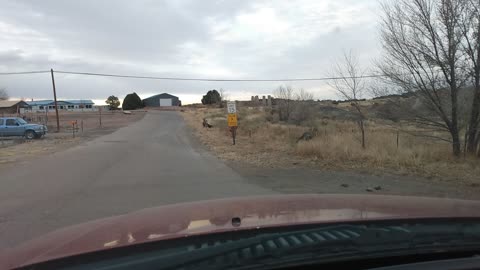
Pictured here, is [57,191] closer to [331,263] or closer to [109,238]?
[109,238]

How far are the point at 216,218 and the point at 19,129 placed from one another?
3482cm

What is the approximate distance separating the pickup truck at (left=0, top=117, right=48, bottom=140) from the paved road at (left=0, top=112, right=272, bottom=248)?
16726 mm

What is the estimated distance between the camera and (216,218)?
2.86m

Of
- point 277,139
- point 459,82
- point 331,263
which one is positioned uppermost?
point 459,82

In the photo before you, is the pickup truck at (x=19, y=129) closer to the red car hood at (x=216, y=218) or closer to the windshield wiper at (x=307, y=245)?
the red car hood at (x=216, y=218)

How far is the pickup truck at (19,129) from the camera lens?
33.5 m

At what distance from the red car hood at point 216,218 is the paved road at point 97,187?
395cm

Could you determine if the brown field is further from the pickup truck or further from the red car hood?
the pickup truck

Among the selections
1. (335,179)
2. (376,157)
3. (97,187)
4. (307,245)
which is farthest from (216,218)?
(376,157)

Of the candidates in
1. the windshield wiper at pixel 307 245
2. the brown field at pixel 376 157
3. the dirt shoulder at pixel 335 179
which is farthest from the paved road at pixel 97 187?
the windshield wiper at pixel 307 245

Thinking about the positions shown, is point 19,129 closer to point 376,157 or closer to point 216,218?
point 376,157

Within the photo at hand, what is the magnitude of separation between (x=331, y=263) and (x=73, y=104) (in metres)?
150

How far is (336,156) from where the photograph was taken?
50.6 feet

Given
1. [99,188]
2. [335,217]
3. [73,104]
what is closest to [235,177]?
[99,188]
